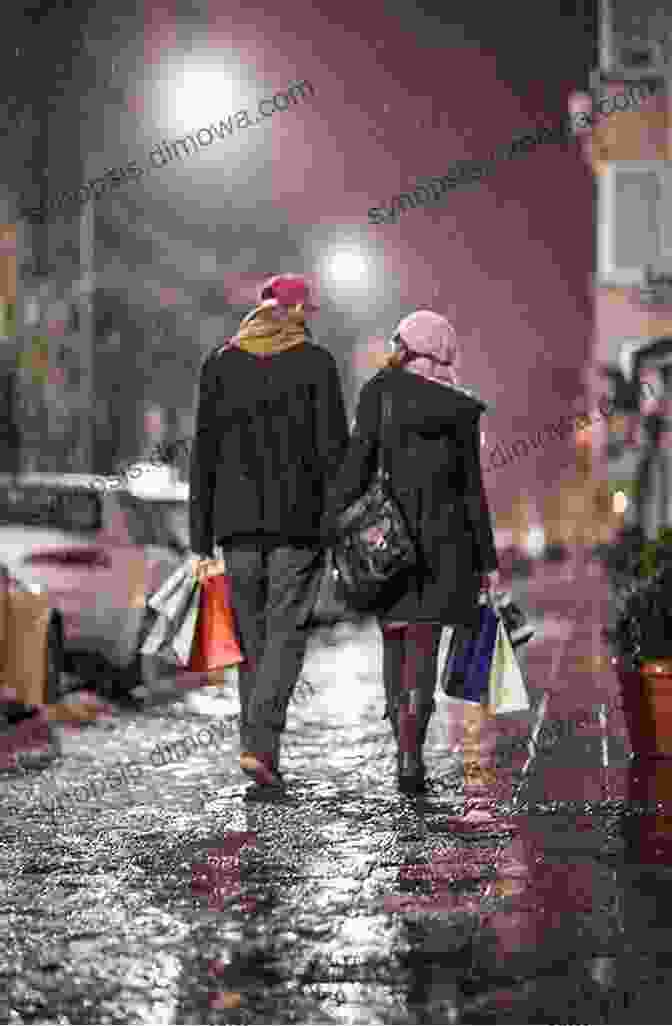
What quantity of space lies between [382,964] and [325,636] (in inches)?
685

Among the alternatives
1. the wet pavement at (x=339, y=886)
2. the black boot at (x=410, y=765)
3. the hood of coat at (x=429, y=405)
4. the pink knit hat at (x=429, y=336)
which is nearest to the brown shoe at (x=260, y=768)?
the wet pavement at (x=339, y=886)

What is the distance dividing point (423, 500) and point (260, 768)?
132 cm

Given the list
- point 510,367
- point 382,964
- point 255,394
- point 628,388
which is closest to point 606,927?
point 382,964

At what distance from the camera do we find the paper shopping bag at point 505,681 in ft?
29.9

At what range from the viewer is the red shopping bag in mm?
9000


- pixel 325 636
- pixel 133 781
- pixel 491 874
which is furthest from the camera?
pixel 325 636

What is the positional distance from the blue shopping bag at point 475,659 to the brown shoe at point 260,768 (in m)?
0.84

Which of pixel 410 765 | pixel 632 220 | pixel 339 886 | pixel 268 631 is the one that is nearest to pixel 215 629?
pixel 268 631

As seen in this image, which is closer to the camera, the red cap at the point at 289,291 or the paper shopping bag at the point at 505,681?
the paper shopping bag at the point at 505,681

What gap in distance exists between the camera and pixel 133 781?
9.82m

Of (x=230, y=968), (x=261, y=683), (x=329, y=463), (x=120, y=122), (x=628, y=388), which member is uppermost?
(x=120, y=122)

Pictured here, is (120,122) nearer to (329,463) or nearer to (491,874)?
(329,463)

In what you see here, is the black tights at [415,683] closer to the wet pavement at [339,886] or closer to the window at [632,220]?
the wet pavement at [339,886]

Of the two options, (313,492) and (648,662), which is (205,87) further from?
(313,492)
